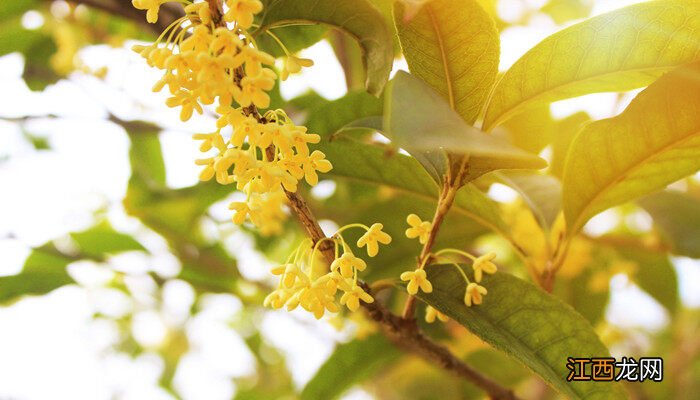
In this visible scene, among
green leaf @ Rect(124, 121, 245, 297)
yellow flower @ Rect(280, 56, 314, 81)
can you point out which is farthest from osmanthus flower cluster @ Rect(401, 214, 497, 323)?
green leaf @ Rect(124, 121, 245, 297)

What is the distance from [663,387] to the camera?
7.06ft

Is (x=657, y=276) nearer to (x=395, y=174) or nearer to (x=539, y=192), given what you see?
(x=539, y=192)

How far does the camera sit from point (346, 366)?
175cm

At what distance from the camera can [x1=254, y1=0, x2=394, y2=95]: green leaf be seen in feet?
2.82

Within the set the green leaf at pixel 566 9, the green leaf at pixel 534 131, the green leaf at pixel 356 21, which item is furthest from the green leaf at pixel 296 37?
the green leaf at pixel 566 9

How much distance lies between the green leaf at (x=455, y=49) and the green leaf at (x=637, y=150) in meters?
0.21

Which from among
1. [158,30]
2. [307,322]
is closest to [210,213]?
[307,322]

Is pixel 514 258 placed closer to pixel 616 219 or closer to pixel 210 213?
pixel 616 219

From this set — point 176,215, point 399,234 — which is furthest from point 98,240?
point 399,234

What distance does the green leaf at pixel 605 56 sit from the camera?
84 cm

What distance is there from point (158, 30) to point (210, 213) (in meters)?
0.92

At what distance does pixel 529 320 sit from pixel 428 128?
44cm

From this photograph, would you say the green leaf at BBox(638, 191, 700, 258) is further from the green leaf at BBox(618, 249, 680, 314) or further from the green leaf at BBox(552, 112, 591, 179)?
the green leaf at BBox(618, 249, 680, 314)

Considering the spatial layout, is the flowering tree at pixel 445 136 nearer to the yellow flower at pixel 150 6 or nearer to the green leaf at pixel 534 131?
the yellow flower at pixel 150 6
